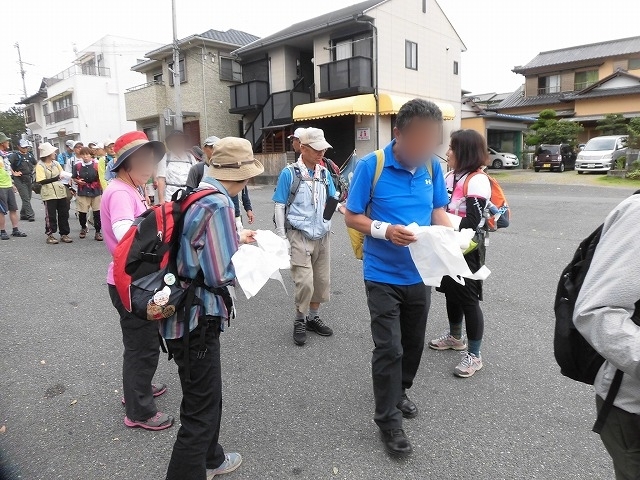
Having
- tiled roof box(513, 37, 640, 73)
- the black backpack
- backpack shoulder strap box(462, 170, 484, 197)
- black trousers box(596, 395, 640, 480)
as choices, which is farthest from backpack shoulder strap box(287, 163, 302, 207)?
tiled roof box(513, 37, 640, 73)

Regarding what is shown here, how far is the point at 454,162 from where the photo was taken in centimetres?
340

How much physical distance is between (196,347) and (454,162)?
7.59ft

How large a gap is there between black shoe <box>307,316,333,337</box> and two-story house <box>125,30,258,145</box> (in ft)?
71.7

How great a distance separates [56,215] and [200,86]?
723 inches

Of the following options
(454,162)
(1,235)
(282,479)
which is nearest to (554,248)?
(454,162)

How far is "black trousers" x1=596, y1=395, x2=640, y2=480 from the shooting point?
1.41 m

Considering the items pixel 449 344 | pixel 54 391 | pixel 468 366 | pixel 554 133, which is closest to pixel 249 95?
pixel 554 133

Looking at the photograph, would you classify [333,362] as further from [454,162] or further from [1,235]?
[1,235]

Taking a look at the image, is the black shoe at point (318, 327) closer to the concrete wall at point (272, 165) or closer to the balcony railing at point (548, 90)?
the concrete wall at point (272, 165)

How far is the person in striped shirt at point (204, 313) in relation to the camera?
203 cm

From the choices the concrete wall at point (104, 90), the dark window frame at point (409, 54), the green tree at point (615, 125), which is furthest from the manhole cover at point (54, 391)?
the concrete wall at point (104, 90)

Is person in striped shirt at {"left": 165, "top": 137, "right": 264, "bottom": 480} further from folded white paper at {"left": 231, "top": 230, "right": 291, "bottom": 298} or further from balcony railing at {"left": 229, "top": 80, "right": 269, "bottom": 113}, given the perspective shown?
balcony railing at {"left": 229, "top": 80, "right": 269, "bottom": 113}

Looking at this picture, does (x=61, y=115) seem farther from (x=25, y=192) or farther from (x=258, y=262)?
(x=258, y=262)

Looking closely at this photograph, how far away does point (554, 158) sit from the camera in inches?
904
